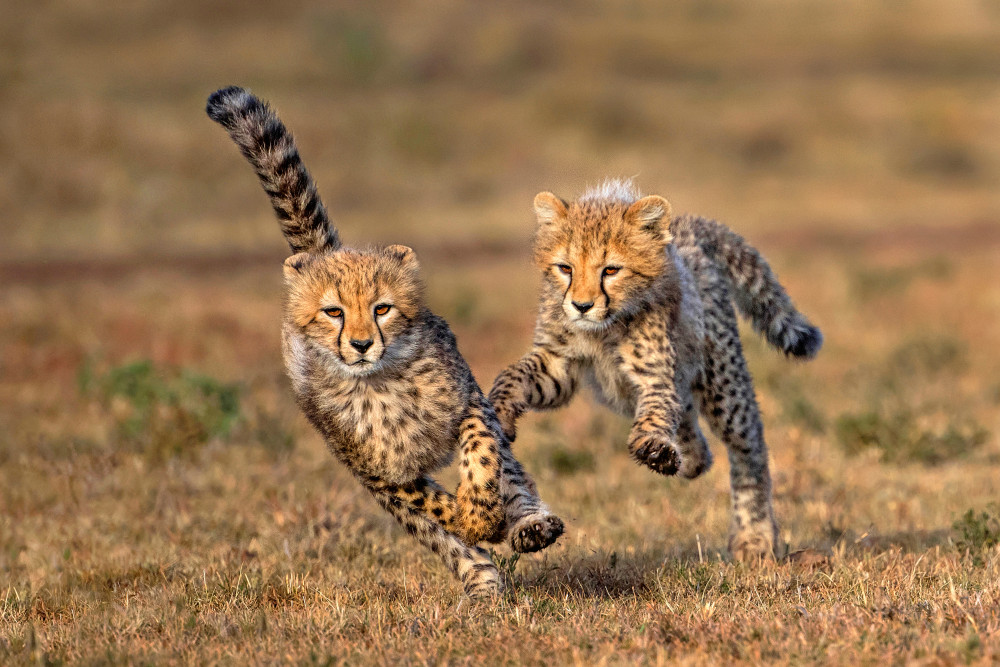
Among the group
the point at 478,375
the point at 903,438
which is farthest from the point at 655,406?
the point at 478,375

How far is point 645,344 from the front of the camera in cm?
553

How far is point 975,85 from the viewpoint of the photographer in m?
41.0

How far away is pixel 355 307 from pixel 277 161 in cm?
116

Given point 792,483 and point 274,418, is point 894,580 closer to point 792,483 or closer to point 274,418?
point 792,483

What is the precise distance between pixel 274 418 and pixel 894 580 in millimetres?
5392

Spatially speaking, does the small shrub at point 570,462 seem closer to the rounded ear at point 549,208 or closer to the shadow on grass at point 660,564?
the shadow on grass at point 660,564

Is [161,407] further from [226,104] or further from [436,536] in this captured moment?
[436,536]

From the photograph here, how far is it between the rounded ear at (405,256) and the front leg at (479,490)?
745 mm

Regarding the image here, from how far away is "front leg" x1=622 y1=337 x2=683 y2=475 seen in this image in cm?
488

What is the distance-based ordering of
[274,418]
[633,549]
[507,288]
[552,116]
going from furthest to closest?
[552,116] < [507,288] < [274,418] < [633,549]

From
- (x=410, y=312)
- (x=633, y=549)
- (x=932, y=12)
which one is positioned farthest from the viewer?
(x=932, y=12)

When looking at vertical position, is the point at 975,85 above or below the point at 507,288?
above

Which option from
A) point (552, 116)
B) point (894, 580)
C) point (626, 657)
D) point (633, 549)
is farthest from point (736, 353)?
point (552, 116)

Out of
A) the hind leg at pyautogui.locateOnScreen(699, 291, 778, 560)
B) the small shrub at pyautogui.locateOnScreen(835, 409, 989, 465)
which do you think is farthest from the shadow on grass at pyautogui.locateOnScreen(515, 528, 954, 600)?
the small shrub at pyautogui.locateOnScreen(835, 409, 989, 465)
